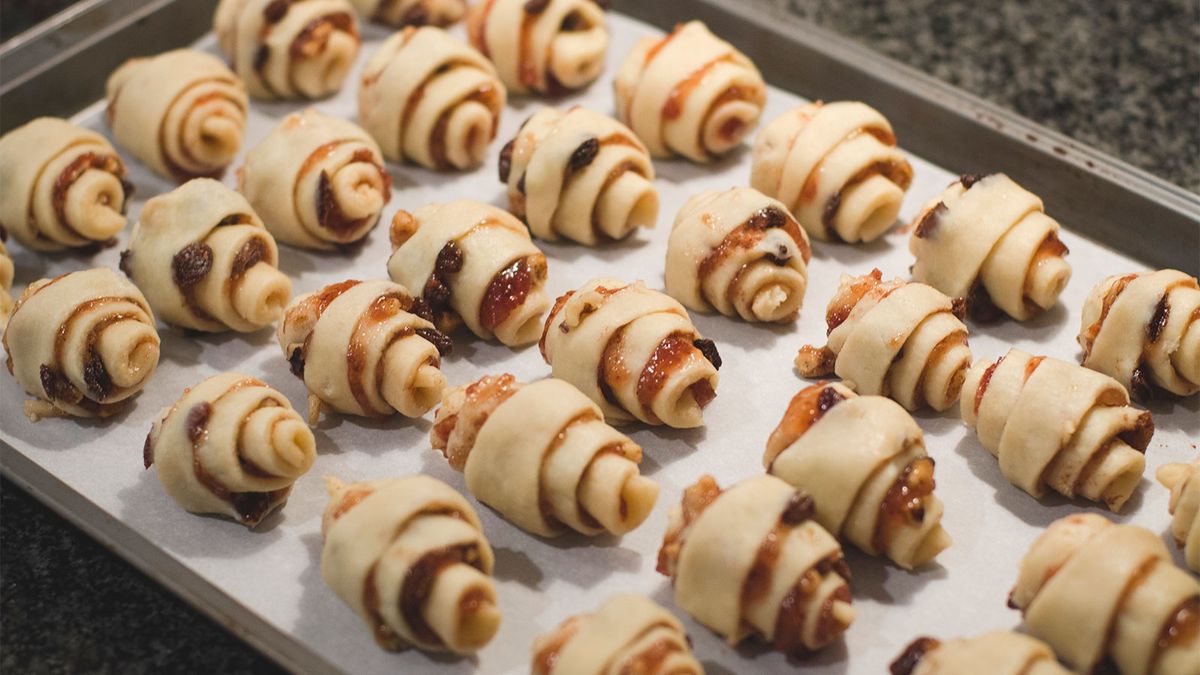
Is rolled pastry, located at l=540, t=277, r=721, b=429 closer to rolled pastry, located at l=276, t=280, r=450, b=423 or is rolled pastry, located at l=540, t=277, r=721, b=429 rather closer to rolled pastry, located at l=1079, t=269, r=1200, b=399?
rolled pastry, located at l=276, t=280, r=450, b=423

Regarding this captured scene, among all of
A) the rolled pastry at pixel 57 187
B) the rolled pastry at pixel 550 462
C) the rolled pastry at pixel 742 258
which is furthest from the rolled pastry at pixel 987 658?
the rolled pastry at pixel 57 187

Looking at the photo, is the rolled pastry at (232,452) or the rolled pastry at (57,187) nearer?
the rolled pastry at (232,452)

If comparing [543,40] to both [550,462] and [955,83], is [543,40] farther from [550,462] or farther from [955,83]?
[550,462]

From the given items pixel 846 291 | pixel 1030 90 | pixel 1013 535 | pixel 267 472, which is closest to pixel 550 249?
pixel 846 291

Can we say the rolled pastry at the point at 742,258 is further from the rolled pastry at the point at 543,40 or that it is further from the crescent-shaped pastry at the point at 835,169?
the rolled pastry at the point at 543,40

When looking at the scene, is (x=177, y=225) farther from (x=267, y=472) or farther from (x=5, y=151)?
(x=267, y=472)

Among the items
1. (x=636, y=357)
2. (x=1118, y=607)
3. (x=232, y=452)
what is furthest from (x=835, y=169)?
(x=232, y=452)
